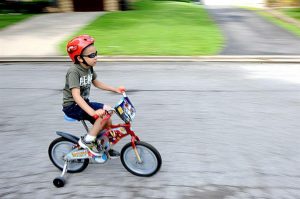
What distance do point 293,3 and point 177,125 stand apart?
920 inches

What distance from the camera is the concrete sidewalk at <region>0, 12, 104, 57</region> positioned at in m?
12.5

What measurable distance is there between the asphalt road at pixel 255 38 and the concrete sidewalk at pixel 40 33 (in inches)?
250

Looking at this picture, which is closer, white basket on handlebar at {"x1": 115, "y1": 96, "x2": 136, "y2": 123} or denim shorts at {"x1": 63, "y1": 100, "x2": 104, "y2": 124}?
white basket on handlebar at {"x1": 115, "y1": 96, "x2": 136, "y2": 123}

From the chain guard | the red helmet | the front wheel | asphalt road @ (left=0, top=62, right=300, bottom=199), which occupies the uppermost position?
the red helmet

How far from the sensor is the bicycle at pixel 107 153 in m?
4.41

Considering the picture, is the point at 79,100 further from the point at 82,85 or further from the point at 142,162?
the point at 142,162

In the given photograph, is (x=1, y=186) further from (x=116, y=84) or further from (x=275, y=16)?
(x=275, y=16)

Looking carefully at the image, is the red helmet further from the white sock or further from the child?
the white sock

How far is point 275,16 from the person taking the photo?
67.2 ft

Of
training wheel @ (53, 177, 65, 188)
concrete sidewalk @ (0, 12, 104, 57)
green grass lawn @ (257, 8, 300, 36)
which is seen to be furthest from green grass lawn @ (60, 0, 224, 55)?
training wheel @ (53, 177, 65, 188)

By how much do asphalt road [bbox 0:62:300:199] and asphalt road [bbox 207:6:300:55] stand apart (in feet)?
5.70

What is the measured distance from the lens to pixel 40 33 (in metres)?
15.3

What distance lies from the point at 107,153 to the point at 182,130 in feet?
6.12

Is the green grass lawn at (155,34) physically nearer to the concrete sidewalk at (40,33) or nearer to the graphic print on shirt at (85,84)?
the concrete sidewalk at (40,33)
